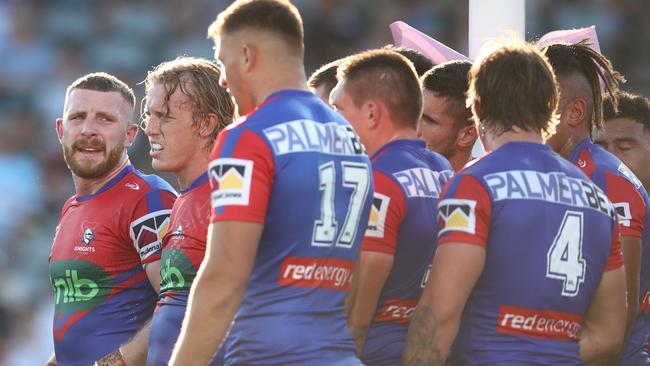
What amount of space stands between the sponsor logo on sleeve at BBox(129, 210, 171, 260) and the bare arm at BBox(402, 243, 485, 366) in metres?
1.76

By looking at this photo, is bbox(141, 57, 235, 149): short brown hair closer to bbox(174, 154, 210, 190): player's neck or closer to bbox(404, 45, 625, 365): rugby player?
bbox(174, 154, 210, 190): player's neck

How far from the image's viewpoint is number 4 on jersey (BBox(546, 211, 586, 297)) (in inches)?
168

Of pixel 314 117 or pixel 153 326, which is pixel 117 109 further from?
pixel 314 117

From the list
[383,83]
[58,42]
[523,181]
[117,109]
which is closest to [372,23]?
[58,42]

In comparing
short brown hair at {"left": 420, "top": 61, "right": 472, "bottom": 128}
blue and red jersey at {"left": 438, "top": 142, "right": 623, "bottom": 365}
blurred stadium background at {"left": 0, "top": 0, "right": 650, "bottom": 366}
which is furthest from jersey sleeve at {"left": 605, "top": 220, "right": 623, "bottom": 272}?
blurred stadium background at {"left": 0, "top": 0, "right": 650, "bottom": 366}

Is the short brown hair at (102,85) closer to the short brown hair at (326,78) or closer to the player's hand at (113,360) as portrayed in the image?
the short brown hair at (326,78)

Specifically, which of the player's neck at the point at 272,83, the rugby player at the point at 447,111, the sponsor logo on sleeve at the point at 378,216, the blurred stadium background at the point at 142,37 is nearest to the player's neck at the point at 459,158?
the rugby player at the point at 447,111

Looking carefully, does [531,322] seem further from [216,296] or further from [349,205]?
[216,296]

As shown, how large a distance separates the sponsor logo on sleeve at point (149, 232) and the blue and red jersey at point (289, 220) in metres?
1.72

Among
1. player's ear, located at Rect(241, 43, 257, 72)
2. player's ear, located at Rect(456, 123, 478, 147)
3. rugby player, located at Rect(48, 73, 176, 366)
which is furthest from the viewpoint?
player's ear, located at Rect(456, 123, 478, 147)

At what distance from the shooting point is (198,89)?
5492mm

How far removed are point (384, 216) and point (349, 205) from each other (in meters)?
0.68

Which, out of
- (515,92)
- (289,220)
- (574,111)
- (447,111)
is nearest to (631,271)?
(574,111)

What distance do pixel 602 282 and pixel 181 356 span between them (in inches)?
66.7
